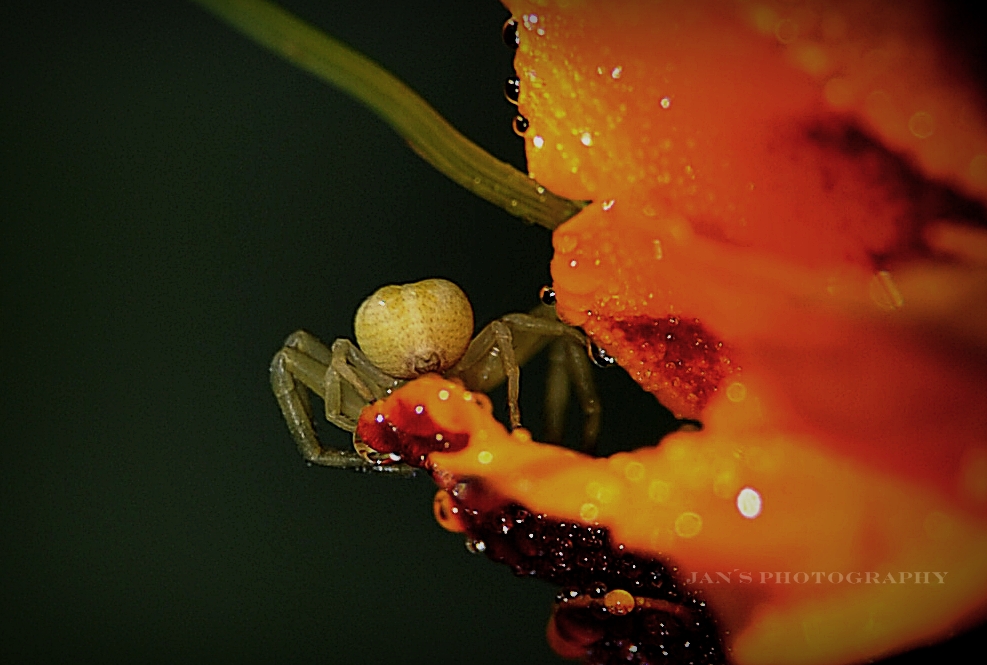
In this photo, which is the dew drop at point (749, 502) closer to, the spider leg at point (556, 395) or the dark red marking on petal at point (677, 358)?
the dark red marking on petal at point (677, 358)

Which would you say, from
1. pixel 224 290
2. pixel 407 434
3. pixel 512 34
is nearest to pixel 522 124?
pixel 512 34

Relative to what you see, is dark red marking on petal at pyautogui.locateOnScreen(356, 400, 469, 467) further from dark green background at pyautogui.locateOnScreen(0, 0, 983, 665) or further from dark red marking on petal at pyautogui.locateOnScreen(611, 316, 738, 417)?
dark green background at pyautogui.locateOnScreen(0, 0, 983, 665)

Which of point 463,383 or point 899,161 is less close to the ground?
point 899,161

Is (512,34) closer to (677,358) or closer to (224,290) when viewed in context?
(677,358)

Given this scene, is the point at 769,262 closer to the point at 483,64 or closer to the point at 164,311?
the point at 483,64

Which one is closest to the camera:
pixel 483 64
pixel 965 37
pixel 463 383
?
pixel 965 37

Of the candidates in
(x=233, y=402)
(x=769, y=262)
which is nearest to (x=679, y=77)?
(x=769, y=262)

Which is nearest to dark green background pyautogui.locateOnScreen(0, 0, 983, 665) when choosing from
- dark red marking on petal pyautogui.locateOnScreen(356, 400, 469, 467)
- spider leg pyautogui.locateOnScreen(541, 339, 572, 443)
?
spider leg pyautogui.locateOnScreen(541, 339, 572, 443)

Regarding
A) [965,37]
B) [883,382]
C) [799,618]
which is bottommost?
[799,618]
